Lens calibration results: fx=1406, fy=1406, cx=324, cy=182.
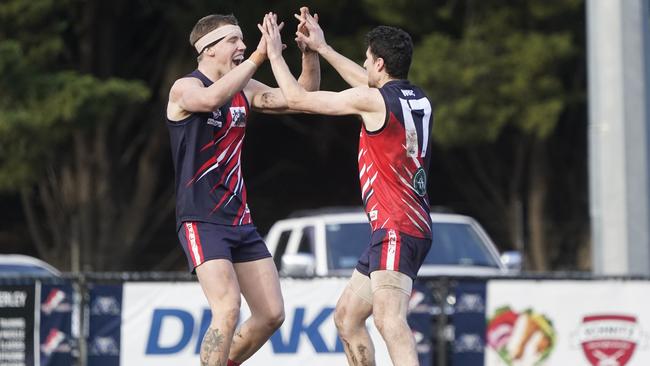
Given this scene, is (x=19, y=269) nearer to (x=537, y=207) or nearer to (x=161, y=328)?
(x=161, y=328)

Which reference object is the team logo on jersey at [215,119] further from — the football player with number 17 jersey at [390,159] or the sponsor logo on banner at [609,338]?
the sponsor logo on banner at [609,338]

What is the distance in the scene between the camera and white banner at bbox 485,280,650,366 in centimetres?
1195

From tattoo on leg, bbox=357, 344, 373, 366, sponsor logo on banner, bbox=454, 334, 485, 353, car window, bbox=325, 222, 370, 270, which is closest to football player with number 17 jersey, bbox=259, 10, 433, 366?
tattoo on leg, bbox=357, 344, 373, 366

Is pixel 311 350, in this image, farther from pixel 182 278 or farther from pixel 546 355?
pixel 546 355

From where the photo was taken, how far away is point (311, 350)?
12.1 meters

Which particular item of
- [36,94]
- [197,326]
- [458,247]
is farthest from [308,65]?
[36,94]

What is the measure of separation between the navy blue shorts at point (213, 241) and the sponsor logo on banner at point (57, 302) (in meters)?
3.96

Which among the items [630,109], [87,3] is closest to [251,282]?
Result: [630,109]

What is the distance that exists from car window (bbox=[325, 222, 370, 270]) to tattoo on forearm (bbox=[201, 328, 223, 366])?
5902 mm

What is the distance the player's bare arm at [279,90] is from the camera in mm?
8672

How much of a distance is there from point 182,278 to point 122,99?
11.4m

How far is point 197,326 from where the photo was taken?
1209cm

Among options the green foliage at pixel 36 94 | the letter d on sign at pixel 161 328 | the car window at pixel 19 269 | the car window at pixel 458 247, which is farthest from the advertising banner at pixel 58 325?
the green foliage at pixel 36 94

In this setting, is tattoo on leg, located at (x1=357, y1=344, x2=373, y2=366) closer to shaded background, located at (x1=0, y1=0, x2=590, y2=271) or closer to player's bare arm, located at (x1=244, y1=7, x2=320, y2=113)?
player's bare arm, located at (x1=244, y1=7, x2=320, y2=113)
